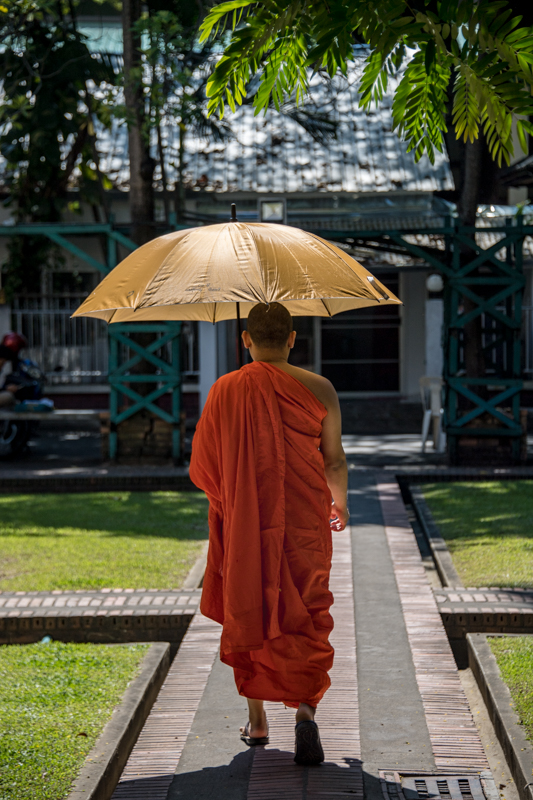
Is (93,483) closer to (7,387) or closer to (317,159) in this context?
(7,387)

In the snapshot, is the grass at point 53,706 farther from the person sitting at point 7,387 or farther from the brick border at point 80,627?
the person sitting at point 7,387

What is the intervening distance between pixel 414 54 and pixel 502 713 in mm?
2480

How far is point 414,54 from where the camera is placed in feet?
9.46

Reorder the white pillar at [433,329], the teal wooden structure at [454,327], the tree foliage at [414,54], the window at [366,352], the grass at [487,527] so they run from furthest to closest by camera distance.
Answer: the window at [366,352] → the white pillar at [433,329] → the teal wooden structure at [454,327] → the grass at [487,527] → the tree foliage at [414,54]

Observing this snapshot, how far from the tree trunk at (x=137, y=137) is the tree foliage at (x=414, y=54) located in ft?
26.0

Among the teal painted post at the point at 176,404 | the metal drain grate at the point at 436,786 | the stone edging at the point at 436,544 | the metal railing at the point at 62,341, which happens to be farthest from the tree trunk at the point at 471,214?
the metal drain grate at the point at 436,786

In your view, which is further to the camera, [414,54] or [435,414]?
[435,414]

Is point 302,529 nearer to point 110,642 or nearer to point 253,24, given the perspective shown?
point 253,24

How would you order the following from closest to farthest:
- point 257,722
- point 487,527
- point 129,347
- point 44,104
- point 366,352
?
point 257,722 → point 487,527 → point 129,347 → point 44,104 → point 366,352

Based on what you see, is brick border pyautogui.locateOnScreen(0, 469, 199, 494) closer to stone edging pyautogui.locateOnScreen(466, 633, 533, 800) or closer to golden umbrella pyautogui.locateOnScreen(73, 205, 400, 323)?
stone edging pyautogui.locateOnScreen(466, 633, 533, 800)

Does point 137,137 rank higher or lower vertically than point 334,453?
higher

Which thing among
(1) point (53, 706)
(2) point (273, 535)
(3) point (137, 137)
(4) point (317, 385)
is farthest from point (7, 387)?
(2) point (273, 535)

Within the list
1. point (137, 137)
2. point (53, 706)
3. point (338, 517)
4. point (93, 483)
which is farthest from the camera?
point (137, 137)

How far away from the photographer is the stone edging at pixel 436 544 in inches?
222
